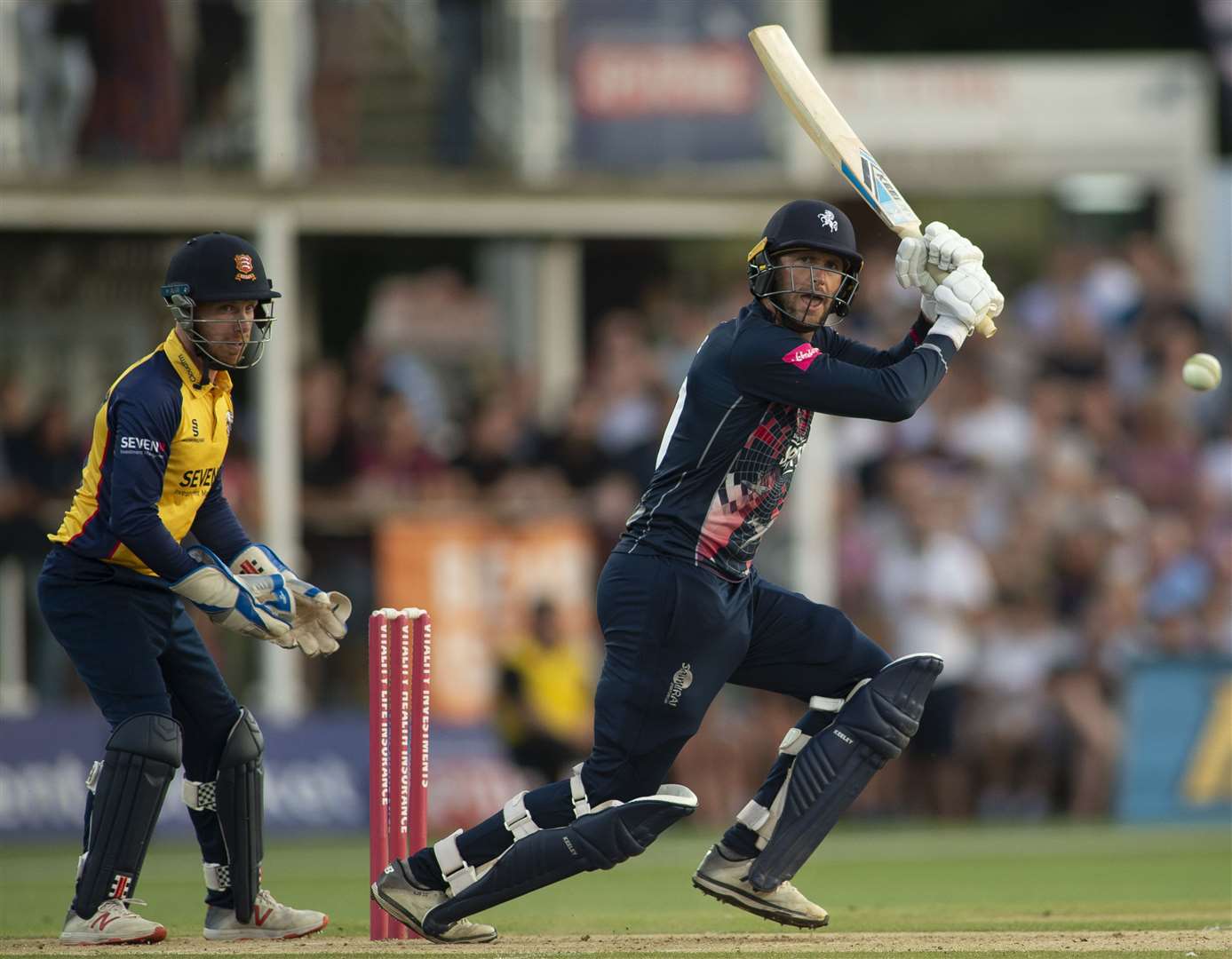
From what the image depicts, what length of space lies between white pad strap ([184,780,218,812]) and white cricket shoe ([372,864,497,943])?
2.47 feet

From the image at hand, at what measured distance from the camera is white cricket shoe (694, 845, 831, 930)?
263 inches

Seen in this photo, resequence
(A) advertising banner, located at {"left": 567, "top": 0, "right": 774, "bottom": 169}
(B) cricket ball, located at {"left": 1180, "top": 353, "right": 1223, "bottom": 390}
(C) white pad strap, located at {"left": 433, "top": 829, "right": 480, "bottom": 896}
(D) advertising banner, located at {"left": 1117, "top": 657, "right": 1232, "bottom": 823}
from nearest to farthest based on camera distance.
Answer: (C) white pad strap, located at {"left": 433, "top": 829, "right": 480, "bottom": 896}, (B) cricket ball, located at {"left": 1180, "top": 353, "right": 1223, "bottom": 390}, (D) advertising banner, located at {"left": 1117, "top": 657, "right": 1232, "bottom": 823}, (A) advertising banner, located at {"left": 567, "top": 0, "right": 774, "bottom": 169}

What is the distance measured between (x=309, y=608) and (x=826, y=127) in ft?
8.24

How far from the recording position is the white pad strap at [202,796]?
710 centimetres

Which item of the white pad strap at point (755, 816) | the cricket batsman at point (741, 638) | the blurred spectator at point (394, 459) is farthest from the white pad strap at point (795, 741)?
the blurred spectator at point (394, 459)

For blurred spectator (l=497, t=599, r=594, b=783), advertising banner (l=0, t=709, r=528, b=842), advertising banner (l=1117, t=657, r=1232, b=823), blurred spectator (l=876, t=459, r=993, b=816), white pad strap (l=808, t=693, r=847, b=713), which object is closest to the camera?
white pad strap (l=808, t=693, r=847, b=713)

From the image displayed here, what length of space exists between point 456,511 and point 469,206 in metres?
2.33

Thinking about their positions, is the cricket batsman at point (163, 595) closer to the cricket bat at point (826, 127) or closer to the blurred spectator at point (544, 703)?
the cricket bat at point (826, 127)

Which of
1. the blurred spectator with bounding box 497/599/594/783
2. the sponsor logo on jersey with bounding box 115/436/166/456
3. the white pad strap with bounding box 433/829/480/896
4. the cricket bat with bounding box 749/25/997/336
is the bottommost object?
the blurred spectator with bounding box 497/599/594/783

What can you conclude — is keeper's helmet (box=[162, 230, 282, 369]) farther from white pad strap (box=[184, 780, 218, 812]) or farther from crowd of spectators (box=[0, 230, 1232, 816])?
crowd of spectators (box=[0, 230, 1232, 816])

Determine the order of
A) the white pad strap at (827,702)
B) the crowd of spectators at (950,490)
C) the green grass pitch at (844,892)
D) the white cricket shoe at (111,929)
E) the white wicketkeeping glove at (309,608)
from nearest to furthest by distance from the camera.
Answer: the white cricket shoe at (111,929) → the white pad strap at (827,702) → the green grass pitch at (844,892) → the white wicketkeeping glove at (309,608) → the crowd of spectators at (950,490)

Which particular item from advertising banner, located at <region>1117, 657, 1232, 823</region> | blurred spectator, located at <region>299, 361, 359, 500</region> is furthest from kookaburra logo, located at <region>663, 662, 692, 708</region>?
blurred spectator, located at <region>299, 361, 359, 500</region>

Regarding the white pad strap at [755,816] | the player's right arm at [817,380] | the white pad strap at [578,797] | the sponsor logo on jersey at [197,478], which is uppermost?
the player's right arm at [817,380]

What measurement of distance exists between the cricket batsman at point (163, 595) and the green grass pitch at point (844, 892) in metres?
0.39
